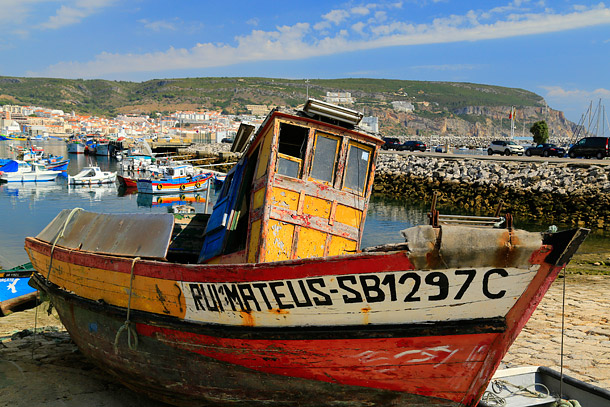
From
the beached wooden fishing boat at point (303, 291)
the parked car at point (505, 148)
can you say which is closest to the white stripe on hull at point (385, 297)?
the beached wooden fishing boat at point (303, 291)

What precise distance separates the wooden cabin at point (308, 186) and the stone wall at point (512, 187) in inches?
791

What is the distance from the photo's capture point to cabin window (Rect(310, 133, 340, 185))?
7.54m

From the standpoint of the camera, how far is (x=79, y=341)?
8.77m

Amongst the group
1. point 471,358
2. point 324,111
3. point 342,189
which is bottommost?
point 471,358

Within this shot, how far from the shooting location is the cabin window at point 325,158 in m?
7.54

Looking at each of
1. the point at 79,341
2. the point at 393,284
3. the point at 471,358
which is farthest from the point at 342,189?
the point at 79,341

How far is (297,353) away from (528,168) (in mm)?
34177

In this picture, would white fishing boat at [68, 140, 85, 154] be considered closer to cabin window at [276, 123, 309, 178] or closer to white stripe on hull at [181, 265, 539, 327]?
cabin window at [276, 123, 309, 178]

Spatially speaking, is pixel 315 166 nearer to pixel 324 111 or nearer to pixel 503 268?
pixel 324 111

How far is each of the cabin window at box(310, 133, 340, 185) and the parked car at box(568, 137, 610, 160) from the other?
131 ft

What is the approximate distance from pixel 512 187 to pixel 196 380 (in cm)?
3005

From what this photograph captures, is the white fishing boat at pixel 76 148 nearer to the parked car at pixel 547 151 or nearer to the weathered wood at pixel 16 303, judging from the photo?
the parked car at pixel 547 151

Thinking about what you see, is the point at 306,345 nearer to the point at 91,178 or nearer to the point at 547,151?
the point at 91,178

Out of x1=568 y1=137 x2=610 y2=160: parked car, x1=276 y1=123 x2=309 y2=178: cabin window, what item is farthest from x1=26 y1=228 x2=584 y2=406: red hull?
x1=568 y1=137 x2=610 y2=160: parked car
